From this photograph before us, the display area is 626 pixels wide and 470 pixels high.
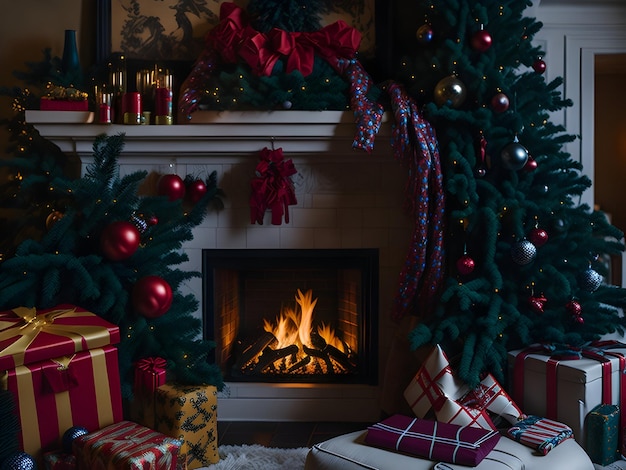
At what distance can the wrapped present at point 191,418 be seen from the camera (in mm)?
2527

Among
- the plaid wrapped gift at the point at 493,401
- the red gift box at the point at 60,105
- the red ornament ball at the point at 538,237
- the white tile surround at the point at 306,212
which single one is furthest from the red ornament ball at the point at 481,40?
the red gift box at the point at 60,105

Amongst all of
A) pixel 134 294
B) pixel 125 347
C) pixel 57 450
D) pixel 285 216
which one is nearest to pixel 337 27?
pixel 285 216

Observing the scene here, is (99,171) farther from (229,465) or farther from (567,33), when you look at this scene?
(567,33)

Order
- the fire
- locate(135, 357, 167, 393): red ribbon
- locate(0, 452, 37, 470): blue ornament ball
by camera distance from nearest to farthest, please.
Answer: locate(0, 452, 37, 470): blue ornament ball → locate(135, 357, 167, 393): red ribbon → the fire

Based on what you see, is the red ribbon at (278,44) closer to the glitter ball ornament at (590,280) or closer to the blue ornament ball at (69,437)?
the glitter ball ornament at (590,280)

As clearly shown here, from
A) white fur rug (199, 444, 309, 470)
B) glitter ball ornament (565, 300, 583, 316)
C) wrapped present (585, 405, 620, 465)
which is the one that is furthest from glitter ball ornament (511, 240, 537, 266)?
white fur rug (199, 444, 309, 470)

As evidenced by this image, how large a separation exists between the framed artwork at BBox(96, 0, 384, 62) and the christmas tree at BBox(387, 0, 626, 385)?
372mm

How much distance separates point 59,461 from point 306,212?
1493 mm

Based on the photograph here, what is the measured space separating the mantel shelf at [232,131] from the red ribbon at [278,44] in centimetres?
21

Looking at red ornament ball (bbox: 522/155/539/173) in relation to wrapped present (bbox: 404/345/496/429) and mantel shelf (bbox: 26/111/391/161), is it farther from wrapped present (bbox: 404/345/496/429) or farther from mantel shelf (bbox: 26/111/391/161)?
wrapped present (bbox: 404/345/496/429)

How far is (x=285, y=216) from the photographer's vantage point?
9.96ft

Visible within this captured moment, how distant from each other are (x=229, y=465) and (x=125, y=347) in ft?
2.04

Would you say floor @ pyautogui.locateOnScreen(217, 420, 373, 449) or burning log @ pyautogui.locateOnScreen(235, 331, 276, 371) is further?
burning log @ pyautogui.locateOnScreen(235, 331, 276, 371)

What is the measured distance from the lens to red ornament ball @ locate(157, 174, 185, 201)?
294 cm
